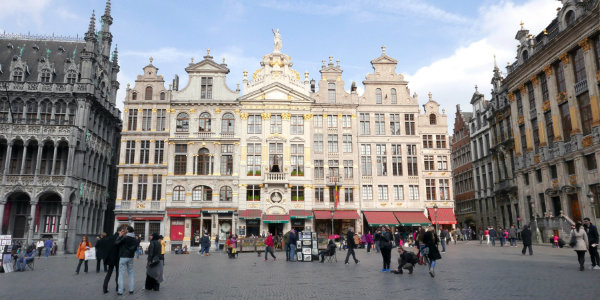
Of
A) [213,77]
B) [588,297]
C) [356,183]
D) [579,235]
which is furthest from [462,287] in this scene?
[213,77]

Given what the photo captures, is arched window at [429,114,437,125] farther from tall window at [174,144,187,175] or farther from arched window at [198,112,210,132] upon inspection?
tall window at [174,144,187,175]

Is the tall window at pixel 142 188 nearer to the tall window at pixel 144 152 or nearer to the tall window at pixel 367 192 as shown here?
the tall window at pixel 144 152

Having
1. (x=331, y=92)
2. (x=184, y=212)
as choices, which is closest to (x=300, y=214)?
(x=184, y=212)

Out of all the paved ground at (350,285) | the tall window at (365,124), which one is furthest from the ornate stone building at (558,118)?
the paved ground at (350,285)

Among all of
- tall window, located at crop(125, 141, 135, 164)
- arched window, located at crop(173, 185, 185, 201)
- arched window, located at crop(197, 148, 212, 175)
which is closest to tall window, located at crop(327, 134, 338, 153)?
arched window, located at crop(197, 148, 212, 175)

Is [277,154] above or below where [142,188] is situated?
above

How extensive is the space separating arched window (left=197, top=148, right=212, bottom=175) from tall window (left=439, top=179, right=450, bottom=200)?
2476 centimetres

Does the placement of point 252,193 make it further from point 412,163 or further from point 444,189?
point 444,189

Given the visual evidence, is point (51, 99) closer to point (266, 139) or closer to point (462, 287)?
point (266, 139)

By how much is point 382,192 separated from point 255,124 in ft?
50.6

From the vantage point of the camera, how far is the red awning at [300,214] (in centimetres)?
4162

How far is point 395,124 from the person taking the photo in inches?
1793

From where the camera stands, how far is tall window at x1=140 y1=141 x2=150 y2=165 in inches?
1704

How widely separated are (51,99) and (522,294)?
147ft
